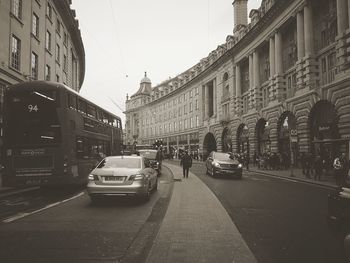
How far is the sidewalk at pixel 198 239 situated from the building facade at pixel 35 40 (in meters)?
16.1

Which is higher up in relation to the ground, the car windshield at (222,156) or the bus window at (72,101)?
the bus window at (72,101)

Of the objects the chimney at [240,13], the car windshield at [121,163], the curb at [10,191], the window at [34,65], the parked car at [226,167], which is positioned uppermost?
the chimney at [240,13]

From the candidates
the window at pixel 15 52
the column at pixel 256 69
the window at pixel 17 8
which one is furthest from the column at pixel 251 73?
the window at pixel 15 52

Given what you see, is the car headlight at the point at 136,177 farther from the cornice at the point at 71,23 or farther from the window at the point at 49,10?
the cornice at the point at 71,23

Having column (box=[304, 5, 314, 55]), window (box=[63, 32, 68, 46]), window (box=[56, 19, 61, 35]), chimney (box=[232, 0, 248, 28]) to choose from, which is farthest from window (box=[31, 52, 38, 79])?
chimney (box=[232, 0, 248, 28])

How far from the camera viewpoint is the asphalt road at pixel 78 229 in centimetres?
568

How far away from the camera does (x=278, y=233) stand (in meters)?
7.32

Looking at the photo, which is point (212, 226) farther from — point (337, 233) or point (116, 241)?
point (337, 233)

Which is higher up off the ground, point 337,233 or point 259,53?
point 259,53

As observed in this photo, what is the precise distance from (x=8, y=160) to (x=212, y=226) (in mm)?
8825

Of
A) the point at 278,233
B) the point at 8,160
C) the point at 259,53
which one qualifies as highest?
the point at 259,53

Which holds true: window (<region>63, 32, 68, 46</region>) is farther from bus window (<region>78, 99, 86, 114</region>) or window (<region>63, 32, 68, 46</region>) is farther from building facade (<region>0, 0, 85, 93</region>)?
bus window (<region>78, 99, 86, 114</region>)

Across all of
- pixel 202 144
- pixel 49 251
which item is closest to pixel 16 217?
pixel 49 251

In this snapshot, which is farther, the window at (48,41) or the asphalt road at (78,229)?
the window at (48,41)
